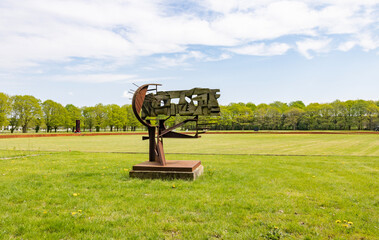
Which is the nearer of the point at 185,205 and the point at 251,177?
A: the point at 185,205

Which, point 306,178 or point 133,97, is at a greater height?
point 133,97

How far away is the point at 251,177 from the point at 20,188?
21.8 feet

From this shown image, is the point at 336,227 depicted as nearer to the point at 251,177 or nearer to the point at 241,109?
the point at 251,177

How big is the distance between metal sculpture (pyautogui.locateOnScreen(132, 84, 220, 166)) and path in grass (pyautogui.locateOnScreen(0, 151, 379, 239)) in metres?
1.69

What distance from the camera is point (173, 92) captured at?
364 inches

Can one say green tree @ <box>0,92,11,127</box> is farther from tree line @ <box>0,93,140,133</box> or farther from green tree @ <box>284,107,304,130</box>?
green tree @ <box>284,107,304,130</box>

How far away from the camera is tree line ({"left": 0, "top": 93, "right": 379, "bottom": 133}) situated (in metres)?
73.8

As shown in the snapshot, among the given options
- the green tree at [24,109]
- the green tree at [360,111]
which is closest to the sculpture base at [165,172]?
the green tree at [24,109]

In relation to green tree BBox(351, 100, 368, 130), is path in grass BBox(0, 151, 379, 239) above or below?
below

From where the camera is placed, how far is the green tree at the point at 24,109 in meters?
72.3

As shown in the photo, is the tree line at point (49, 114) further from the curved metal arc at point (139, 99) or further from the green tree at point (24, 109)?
the curved metal arc at point (139, 99)

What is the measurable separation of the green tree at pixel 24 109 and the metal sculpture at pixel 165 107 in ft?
255

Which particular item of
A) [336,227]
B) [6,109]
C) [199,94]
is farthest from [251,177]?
[6,109]

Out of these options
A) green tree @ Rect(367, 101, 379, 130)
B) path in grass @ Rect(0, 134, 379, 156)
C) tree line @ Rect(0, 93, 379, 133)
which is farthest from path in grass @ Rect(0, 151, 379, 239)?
green tree @ Rect(367, 101, 379, 130)
